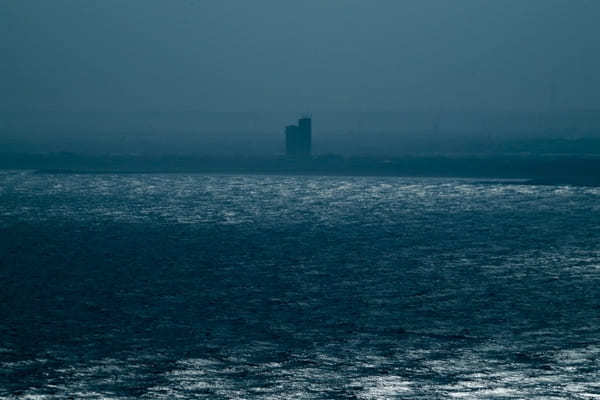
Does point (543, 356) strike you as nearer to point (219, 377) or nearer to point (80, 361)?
point (219, 377)

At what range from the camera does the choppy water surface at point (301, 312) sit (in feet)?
50.6

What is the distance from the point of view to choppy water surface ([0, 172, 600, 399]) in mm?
15430

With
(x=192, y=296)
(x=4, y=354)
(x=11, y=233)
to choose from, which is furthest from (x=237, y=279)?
(x=11, y=233)

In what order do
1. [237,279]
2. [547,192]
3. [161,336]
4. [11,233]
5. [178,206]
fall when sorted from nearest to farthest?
[161,336]
[237,279]
[11,233]
[178,206]
[547,192]

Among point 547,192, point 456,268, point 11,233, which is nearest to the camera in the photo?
point 456,268

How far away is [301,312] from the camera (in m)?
22.3

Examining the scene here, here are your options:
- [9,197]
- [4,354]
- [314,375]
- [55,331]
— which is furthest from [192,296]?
[9,197]

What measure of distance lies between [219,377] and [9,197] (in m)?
81.1

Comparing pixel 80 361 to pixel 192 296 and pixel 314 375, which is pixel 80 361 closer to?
pixel 314 375

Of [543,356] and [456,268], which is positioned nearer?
[543,356]

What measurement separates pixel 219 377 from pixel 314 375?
177 centimetres

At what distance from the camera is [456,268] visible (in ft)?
104

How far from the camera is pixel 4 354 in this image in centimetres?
1742

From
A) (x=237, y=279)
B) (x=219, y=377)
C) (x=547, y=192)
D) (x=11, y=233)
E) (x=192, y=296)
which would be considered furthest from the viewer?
(x=547, y=192)
